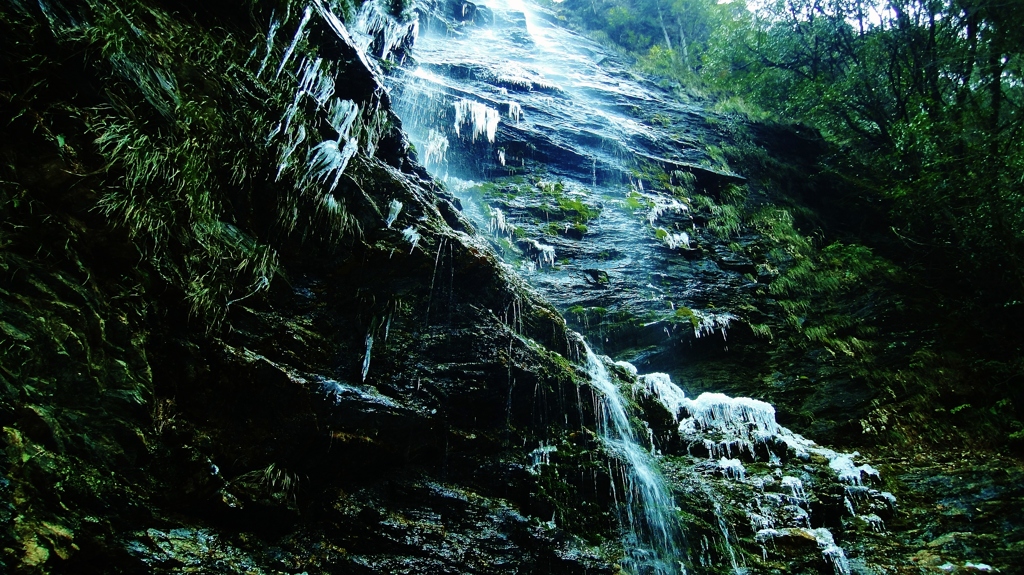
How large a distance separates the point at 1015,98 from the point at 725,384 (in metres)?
11.6

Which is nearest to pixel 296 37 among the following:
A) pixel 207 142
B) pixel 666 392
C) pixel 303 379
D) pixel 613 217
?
pixel 207 142

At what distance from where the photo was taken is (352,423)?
5.24m

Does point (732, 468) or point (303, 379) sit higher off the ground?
point (303, 379)

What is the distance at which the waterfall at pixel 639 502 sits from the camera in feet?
18.4

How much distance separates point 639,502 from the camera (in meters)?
6.06

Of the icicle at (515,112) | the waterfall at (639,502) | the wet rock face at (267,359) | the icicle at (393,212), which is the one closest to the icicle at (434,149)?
the icicle at (515,112)

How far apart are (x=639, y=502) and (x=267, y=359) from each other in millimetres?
4503

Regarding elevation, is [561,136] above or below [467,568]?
above

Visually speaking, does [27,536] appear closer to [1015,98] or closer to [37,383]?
[37,383]

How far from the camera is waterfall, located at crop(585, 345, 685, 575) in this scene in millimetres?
5609

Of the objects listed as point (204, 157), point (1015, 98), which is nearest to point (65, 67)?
point (204, 157)

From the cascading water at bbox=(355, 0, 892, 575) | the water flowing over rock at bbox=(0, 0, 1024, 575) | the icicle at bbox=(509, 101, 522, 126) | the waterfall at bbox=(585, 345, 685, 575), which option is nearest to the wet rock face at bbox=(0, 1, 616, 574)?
the water flowing over rock at bbox=(0, 0, 1024, 575)

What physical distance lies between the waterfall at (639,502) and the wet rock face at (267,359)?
302 millimetres

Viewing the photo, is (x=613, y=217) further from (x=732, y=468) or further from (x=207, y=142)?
(x=207, y=142)
